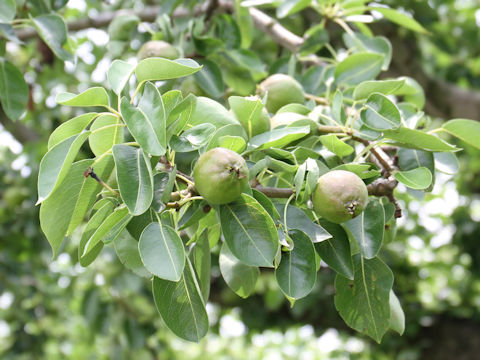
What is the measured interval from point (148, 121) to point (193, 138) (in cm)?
9

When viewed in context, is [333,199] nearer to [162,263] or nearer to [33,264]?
[162,263]

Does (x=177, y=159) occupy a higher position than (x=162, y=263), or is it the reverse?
(x=162, y=263)

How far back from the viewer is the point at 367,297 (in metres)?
1.15

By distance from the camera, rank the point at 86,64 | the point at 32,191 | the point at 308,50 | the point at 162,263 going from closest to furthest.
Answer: the point at 162,263 → the point at 308,50 → the point at 32,191 → the point at 86,64

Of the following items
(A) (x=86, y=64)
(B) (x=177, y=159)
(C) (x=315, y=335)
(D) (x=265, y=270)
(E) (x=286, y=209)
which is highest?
(E) (x=286, y=209)

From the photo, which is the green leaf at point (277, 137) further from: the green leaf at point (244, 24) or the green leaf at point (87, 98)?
the green leaf at point (244, 24)

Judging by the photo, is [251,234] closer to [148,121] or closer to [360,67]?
[148,121]

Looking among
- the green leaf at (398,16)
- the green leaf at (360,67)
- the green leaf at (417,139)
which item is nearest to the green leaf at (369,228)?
the green leaf at (417,139)

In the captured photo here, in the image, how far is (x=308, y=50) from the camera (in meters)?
1.88

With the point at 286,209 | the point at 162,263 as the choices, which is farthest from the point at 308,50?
the point at 162,263

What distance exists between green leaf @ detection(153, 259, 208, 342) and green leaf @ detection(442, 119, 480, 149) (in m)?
0.69

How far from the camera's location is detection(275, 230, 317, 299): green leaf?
989mm

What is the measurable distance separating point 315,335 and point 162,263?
10.4 ft

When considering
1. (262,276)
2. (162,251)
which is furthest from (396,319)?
(262,276)
